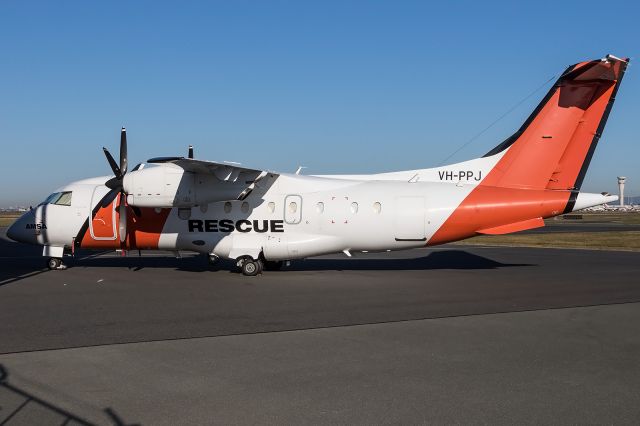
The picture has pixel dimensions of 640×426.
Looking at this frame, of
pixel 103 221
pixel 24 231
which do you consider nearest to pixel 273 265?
pixel 103 221

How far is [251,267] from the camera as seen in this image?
1944cm

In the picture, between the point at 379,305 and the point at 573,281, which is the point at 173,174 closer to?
the point at 379,305

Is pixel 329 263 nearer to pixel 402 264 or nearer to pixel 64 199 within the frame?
pixel 402 264

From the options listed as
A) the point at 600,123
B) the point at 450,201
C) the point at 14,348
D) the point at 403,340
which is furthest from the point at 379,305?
the point at 600,123

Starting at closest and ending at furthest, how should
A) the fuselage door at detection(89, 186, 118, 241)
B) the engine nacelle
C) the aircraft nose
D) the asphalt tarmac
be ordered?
the asphalt tarmac < the engine nacelle < the fuselage door at detection(89, 186, 118, 241) < the aircraft nose

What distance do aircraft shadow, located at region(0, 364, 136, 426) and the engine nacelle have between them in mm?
12054

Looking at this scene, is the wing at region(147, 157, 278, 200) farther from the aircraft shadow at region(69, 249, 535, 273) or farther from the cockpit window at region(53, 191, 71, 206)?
the cockpit window at region(53, 191, 71, 206)

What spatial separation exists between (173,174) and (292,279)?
5.28m

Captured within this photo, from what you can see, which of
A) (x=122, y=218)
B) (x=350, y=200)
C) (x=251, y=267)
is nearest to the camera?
(x=350, y=200)

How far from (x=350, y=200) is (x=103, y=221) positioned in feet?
30.6

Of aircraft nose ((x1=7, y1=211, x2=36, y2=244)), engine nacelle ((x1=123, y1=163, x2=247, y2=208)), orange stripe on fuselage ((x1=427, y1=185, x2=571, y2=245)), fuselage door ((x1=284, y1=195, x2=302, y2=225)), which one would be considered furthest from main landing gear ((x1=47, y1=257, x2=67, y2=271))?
orange stripe on fuselage ((x1=427, y1=185, x2=571, y2=245))

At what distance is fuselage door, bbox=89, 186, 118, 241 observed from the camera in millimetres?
20656

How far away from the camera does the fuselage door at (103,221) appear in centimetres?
2066

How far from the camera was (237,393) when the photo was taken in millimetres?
6863
